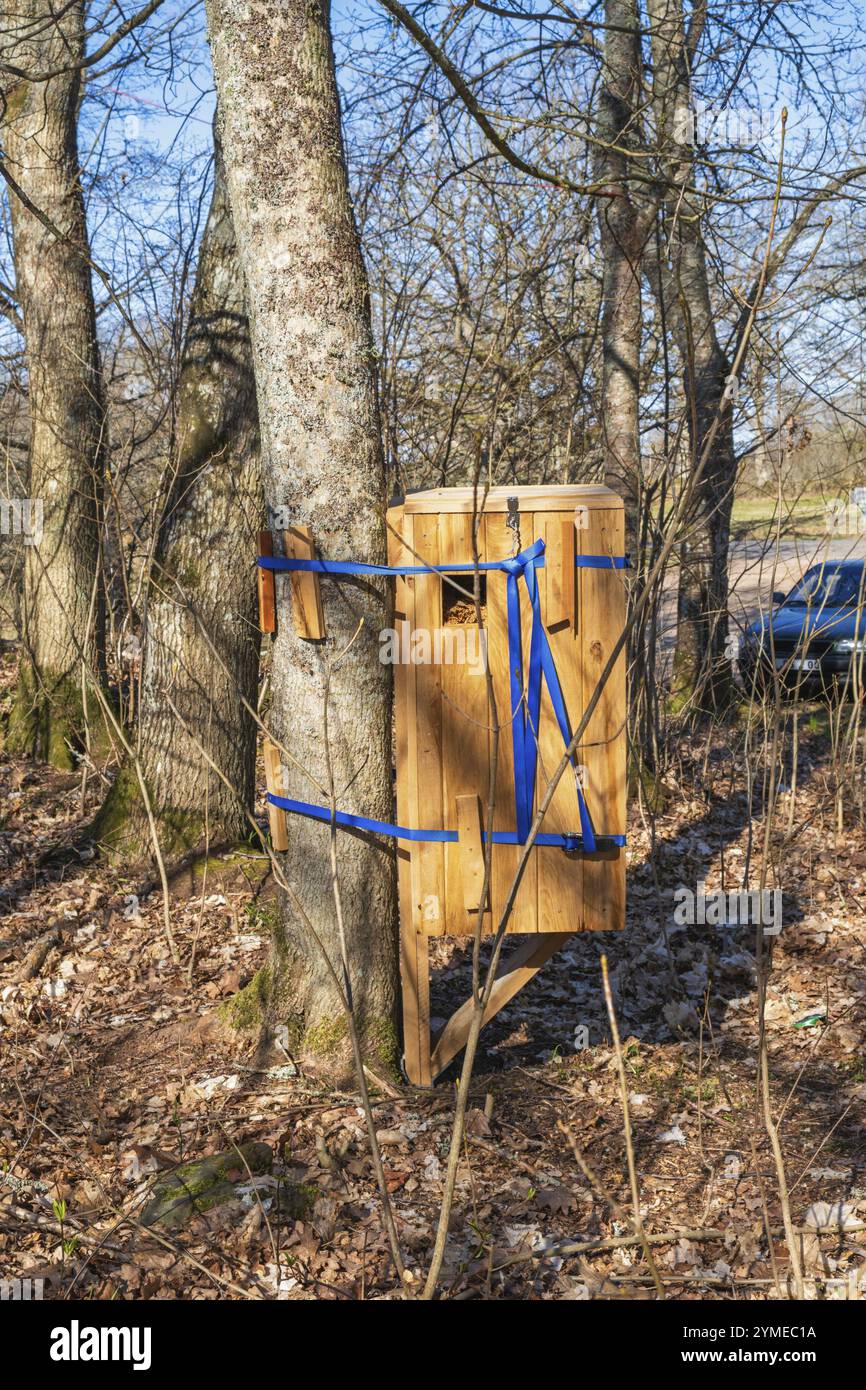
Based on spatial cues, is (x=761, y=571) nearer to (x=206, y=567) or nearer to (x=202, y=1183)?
(x=202, y=1183)

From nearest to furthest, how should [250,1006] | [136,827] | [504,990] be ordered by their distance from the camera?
[504,990]
[250,1006]
[136,827]

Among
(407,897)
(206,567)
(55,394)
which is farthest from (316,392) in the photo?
(55,394)

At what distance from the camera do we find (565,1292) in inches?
117

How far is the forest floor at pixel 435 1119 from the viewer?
3.05m

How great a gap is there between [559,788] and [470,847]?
0.35m

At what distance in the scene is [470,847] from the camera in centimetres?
367

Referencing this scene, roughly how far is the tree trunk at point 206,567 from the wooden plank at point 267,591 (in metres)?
2.30

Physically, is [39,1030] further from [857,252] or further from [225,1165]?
[857,252]

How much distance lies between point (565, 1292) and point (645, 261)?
7.04m

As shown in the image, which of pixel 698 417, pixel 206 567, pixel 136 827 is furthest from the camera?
pixel 698 417

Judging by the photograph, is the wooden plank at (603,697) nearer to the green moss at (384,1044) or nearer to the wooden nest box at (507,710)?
the wooden nest box at (507,710)

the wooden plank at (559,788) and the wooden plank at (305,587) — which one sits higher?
the wooden plank at (305,587)

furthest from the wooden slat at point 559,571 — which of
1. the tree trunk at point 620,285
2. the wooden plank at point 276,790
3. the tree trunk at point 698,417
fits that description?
the tree trunk at point 620,285

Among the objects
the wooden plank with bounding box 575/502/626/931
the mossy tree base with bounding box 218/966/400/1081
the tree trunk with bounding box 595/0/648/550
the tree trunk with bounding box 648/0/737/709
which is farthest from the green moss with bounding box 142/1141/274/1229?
the tree trunk with bounding box 595/0/648/550
